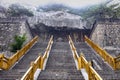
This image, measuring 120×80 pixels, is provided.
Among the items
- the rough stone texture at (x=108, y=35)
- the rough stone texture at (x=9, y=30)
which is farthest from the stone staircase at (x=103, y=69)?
the rough stone texture at (x=9, y=30)

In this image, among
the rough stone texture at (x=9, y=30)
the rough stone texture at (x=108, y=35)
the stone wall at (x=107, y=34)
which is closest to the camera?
the rough stone texture at (x=108, y=35)

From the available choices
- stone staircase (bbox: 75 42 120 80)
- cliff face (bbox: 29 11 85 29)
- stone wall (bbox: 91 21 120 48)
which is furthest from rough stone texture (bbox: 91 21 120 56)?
stone staircase (bbox: 75 42 120 80)

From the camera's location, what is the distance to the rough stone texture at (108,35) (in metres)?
24.7

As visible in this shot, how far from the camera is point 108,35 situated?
83.9ft

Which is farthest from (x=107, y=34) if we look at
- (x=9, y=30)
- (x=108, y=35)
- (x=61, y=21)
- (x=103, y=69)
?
(x=103, y=69)

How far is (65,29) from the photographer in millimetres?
31938

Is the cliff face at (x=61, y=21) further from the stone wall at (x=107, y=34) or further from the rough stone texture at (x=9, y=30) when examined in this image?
the stone wall at (x=107, y=34)

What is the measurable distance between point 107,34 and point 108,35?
172 mm

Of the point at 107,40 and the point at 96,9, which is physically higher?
the point at 96,9

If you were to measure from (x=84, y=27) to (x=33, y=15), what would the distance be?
6648 mm

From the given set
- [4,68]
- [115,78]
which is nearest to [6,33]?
[4,68]

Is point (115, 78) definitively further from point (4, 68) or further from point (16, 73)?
point (4, 68)

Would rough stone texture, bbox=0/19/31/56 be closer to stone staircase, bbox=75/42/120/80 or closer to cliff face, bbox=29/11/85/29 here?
cliff face, bbox=29/11/85/29

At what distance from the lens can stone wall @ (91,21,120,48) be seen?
24844mm
